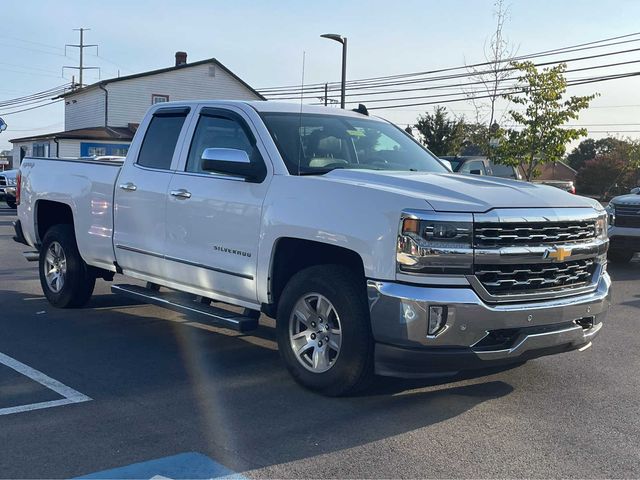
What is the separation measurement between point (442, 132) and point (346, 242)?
36.4 m

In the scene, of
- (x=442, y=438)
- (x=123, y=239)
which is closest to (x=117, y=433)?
(x=442, y=438)

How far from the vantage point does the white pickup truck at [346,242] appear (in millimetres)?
4578

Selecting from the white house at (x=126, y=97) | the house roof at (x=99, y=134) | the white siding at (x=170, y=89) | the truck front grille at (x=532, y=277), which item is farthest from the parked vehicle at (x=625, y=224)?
the white siding at (x=170, y=89)

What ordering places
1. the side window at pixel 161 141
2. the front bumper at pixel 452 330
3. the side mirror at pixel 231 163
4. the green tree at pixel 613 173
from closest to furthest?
the front bumper at pixel 452 330, the side mirror at pixel 231 163, the side window at pixel 161 141, the green tree at pixel 613 173

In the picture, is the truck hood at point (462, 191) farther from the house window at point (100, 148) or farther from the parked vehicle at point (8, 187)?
the house window at point (100, 148)

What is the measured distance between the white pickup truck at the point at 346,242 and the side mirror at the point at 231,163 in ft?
0.03

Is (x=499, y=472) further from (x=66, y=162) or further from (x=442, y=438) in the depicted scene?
(x=66, y=162)

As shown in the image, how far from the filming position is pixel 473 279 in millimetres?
4594

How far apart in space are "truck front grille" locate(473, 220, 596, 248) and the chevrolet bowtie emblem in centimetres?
5

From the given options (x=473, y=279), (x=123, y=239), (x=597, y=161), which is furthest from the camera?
(x=597, y=161)

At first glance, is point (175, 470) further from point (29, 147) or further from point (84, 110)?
point (29, 147)

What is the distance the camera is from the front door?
18.4ft

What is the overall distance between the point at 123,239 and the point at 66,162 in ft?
5.00

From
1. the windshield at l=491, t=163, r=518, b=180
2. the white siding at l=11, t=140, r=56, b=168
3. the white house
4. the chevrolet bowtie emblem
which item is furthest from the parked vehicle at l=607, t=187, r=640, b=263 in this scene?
the white siding at l=11, t=140, r=56, b=168
